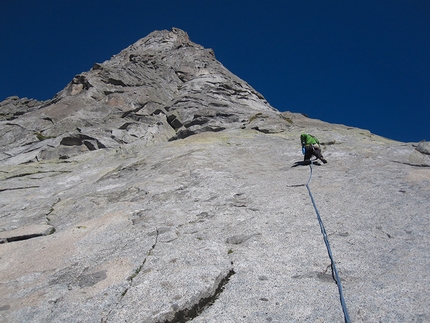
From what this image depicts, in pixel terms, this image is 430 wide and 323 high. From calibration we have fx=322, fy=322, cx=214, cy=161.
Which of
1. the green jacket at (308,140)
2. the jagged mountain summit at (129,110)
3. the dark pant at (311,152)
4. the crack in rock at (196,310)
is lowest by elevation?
the crack in rock at (196,310)

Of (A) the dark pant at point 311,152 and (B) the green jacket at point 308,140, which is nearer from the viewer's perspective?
(A) the dark pant at point 311,152

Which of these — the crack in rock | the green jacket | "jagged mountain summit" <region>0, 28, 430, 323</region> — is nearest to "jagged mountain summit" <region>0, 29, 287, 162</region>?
"jagged mountain summit" <region>0, 28, 430, 323</region>

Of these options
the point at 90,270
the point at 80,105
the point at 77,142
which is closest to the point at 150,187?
the point at 90,270

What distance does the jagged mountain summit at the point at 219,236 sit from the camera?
194 inches

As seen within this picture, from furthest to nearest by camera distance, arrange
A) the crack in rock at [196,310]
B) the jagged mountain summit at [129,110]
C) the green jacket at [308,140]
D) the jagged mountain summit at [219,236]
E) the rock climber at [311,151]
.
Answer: the jagged mountain summit at [129,110] < the green jacket at [308,140] < the rock climber at [311,151] < the jagged mountain summit at [219,236] < the crack in rock at [196,310]

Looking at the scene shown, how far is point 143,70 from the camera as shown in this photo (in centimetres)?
4841

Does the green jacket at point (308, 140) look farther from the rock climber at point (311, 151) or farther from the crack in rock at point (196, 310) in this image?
the crack in rock at point (196, 310)

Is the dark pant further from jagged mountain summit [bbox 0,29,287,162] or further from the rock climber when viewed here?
jagged mountain summit [bbox 0,29,287,162]

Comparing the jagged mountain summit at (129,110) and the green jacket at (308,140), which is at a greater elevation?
the jagged mountain summit at (129,110)

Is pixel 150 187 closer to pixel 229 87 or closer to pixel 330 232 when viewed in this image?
pixel 330 232

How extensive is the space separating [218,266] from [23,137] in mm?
31009

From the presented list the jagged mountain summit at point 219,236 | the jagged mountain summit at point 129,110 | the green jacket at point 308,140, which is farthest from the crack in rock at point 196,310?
the jagged mountain summit at point 129,110

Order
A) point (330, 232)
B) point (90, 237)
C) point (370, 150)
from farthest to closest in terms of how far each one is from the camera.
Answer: point (370, 150) → point (90, 237) → point (330, 232)

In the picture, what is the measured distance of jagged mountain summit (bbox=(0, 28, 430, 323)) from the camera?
4.93 meters
